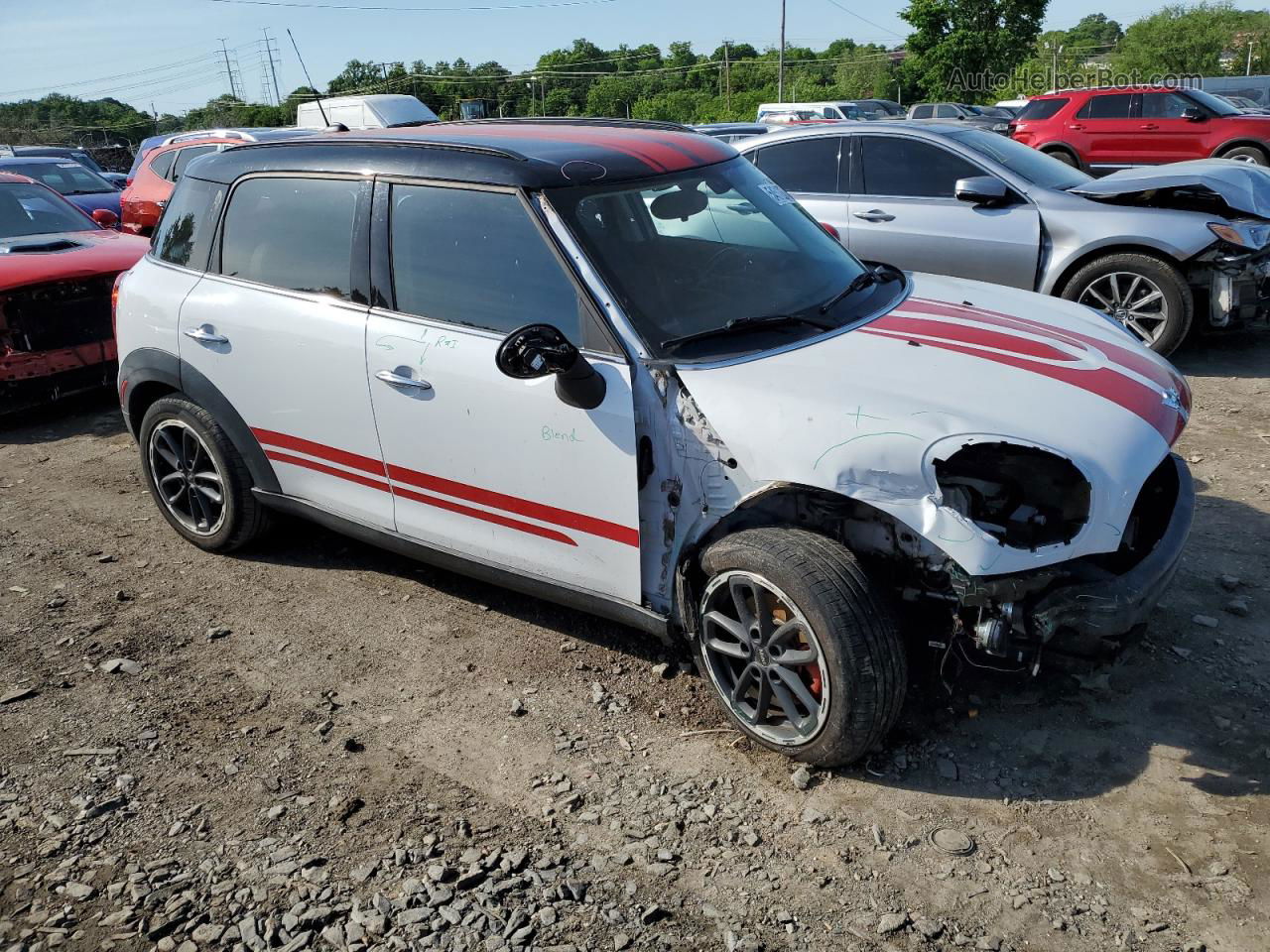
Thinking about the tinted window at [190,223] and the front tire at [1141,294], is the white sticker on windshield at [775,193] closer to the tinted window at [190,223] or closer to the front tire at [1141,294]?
the tinted window at [190,223]

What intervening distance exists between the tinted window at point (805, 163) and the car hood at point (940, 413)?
15.6ft

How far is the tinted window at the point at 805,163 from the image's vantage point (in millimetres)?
8102

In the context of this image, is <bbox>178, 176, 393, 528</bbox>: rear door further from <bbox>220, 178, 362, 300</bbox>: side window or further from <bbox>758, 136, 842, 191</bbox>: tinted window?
<bbox>758, 136, 842, 191</bbox>: tinted window

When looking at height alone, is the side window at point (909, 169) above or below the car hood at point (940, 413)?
above

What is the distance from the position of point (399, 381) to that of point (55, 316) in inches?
179

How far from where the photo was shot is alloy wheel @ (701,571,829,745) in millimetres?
3188

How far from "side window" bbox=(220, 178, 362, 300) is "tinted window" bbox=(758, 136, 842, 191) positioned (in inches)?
182

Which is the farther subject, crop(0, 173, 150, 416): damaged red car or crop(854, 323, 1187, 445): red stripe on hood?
crop(0, 173, 150, 416): damaged red car

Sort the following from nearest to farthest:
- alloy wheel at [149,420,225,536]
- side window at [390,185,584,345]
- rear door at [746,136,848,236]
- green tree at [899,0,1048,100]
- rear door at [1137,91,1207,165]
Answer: side window at [390,185,584,345] → alloy wheel at [149,420,225,536] → rear door at [746,136,848,236] → rear door at [1137,91,1207,165] → green tree at [899,0,1048,100]

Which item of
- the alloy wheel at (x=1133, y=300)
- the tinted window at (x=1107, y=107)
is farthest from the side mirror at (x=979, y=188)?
the tinted window at (x=1107, y=107)

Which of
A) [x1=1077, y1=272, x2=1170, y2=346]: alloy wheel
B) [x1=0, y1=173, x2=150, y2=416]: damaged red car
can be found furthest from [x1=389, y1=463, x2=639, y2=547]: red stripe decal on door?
[x1=1077, y1=272, x2=1170, y2=346]: alloy wheel

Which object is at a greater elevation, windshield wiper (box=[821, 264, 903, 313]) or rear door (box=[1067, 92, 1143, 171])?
rear door (box=[1067, 92, 1143, 171])

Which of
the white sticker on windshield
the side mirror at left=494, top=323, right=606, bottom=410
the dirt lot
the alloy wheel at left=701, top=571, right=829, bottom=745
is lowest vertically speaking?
the dirt lot

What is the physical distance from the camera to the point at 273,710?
12.6 feet
